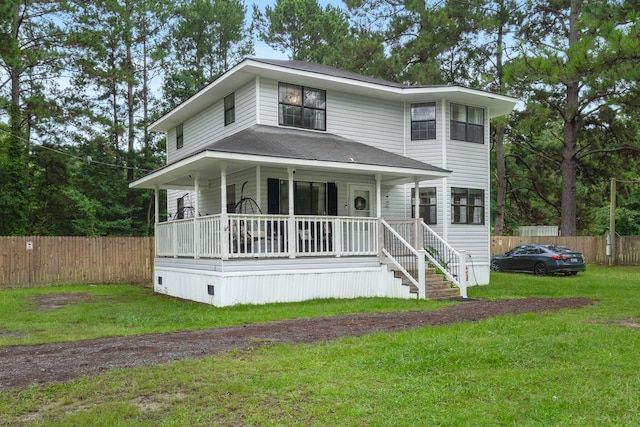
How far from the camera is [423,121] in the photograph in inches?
703

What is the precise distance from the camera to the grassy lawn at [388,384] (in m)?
4.41

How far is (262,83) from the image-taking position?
15.2 metres

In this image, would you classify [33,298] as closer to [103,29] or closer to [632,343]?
[632,343]

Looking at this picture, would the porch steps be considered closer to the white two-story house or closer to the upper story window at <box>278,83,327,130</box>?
the white two-story house

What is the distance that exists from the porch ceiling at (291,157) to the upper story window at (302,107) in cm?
A: 34

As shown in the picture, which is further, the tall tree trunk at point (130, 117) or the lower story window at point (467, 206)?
the tall tree trunk at point (130, 117)

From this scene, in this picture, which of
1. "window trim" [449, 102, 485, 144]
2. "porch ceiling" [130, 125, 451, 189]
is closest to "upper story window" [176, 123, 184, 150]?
"porch ceiling" [130, 125, 451, 189]

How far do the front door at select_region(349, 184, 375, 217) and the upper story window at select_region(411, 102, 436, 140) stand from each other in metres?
2.76

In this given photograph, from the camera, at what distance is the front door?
16.3 meters

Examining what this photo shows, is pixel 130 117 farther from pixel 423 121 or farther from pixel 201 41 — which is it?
pixel 423 121

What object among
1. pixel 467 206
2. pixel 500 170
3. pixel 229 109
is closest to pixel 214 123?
pixel 229 109

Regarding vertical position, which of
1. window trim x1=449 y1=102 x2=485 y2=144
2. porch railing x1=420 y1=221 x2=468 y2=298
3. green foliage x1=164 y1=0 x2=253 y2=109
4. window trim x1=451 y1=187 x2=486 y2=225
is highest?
green foliage x1=164 y1=0 x2=253 y2=109

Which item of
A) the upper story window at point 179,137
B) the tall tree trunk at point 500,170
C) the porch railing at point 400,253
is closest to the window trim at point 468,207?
the porch railing at point 400,253

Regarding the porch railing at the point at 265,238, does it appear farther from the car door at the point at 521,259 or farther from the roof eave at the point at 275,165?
the car door at the point at 521,259
